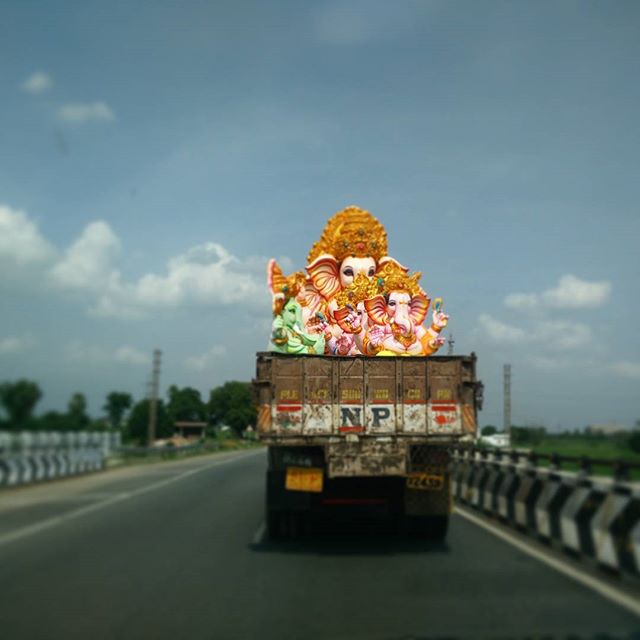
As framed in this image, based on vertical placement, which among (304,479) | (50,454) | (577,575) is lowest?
(577,575)

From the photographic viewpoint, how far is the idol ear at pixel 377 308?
57.2ft

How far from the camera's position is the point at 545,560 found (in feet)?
30.8

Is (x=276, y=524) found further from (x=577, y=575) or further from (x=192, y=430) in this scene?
(x=192, y=430)

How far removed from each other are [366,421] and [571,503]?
2.58m

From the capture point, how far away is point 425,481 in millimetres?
10383

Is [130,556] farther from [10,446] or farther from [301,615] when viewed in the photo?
[301,615]

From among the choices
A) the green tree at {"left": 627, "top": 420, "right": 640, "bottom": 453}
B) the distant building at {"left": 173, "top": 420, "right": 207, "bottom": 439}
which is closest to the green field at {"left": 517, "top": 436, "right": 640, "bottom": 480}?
the green tree at {"left": 627, "top": 420, "right": 640, "bottom": 453}

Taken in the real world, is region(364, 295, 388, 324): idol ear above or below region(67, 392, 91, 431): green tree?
above

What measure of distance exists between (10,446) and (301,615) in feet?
14.4

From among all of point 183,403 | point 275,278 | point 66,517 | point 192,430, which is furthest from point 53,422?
point 192,430

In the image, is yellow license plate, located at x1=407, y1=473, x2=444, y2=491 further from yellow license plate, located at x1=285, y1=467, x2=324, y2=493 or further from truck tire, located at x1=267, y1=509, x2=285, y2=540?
truck tire, located at x1=267, y1=509, x2=285, y2=540

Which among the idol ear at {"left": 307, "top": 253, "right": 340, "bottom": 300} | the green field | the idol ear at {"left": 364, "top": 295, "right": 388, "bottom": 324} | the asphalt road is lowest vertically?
the asphalt road

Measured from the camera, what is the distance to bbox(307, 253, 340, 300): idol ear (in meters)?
18.9

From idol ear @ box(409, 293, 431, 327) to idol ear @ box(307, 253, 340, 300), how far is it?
6.30 ft
